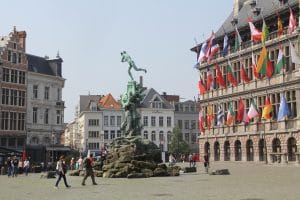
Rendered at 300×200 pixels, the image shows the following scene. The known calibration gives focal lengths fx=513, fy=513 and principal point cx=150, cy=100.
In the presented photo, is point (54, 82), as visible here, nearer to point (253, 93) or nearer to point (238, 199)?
point (253, 93)

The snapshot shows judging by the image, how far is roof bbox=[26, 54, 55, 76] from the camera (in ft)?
240

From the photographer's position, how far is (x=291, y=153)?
52.6 meters

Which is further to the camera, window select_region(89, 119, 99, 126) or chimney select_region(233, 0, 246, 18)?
window select_region(89, 119, 99, 126)

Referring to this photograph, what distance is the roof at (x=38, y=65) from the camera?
240ft

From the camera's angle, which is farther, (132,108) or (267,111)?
(267,111)

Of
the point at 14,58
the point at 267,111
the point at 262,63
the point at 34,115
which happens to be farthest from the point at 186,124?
the point at 262,63

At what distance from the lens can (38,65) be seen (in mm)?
74688

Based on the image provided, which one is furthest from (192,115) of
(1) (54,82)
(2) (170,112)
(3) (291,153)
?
(3) (291,153)

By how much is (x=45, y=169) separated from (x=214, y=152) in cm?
2426

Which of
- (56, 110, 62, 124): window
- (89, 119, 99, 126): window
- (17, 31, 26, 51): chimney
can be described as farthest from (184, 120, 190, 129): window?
(17, 31, 26, 51): chimney

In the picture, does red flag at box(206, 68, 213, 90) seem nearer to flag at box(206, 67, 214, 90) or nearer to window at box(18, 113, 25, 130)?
flag at box(206, 67, 214, 90)

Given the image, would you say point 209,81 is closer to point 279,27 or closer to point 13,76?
point 279,27

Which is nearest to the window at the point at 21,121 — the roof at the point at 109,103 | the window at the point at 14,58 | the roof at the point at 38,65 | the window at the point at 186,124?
the window at the point at 14,58

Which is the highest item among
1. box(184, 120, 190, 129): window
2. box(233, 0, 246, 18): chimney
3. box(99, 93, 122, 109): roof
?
box(233, 0, 246, 18): chimney
